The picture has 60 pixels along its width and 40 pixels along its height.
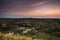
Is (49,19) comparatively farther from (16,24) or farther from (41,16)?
(16,24)

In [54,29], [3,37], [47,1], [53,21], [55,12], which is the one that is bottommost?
[3,37]

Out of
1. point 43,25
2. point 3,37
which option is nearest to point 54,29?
point 43,25

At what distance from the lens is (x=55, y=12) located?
256 centimetres

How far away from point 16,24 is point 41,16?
22.9 inches

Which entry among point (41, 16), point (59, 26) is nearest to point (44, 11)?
point (41, 16)

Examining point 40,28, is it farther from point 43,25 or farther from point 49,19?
point 49,19

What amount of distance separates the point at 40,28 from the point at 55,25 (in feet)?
1.07

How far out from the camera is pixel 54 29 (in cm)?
251

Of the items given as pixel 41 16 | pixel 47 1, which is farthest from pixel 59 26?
pixel 47 1

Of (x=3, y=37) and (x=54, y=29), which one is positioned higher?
(x=54, y=29)

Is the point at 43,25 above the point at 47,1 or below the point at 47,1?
below

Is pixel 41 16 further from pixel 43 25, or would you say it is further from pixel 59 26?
pixel 59 26

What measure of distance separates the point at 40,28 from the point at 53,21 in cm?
32

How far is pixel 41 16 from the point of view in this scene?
2.62 metres
